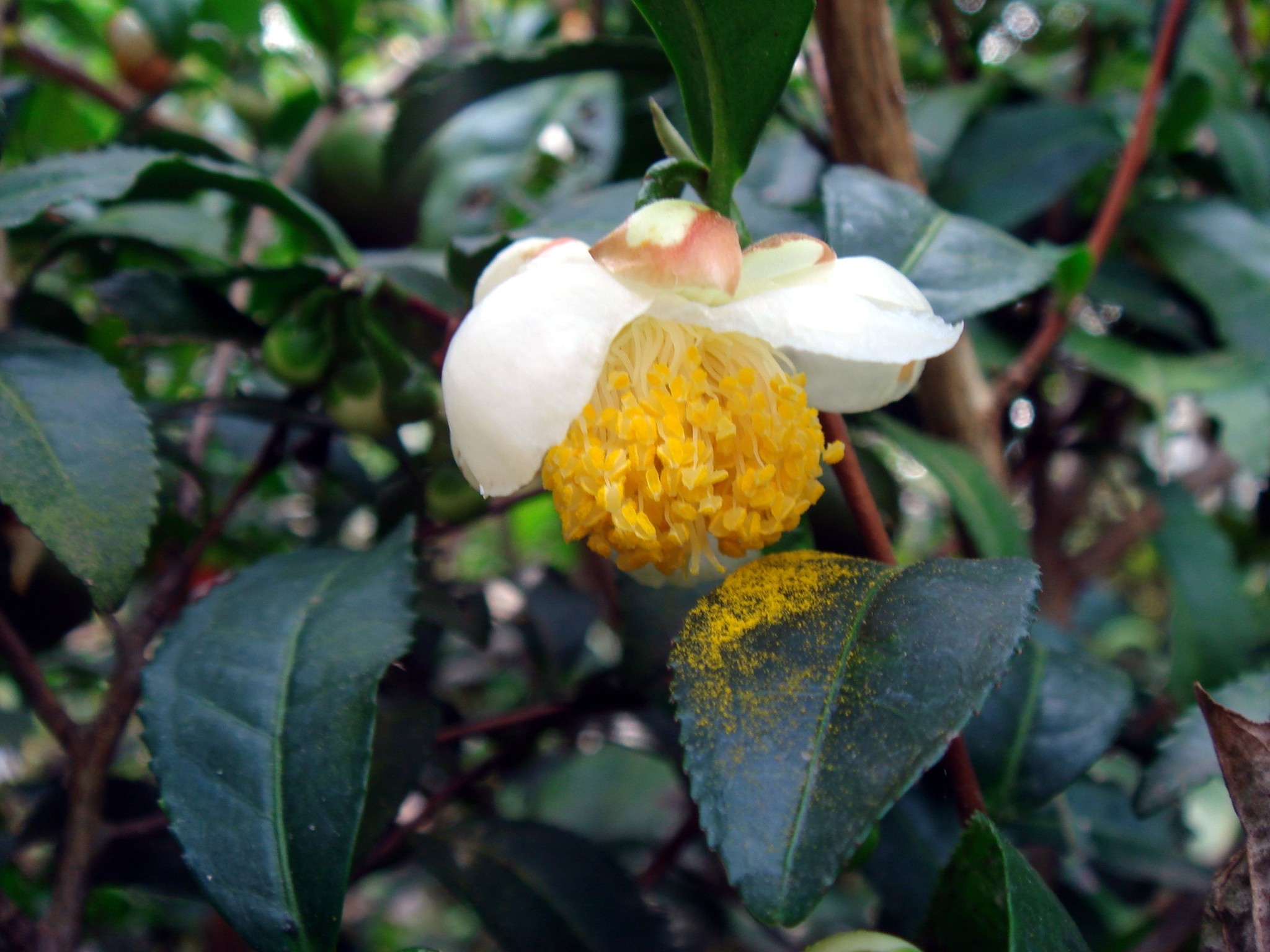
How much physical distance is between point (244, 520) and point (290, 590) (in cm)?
63

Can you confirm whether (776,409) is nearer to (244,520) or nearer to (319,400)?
(319,400)

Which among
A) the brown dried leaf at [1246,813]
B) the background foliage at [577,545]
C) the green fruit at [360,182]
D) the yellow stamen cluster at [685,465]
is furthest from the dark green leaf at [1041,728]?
the green fruit at [360,182]

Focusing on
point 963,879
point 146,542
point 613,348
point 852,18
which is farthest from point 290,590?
point 852,18

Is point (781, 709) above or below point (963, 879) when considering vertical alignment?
above

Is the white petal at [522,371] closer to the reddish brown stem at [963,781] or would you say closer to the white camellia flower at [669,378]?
the white camellia flower at [669,378]

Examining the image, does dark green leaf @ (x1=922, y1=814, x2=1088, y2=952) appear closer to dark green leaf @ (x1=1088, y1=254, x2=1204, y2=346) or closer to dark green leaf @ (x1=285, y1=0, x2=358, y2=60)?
dark green leaf @ (x1=1088, y1=254, x2=1204, y2=346)

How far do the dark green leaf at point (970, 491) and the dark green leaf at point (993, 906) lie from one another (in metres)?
0.23

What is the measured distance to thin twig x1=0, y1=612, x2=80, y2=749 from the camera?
0.51 metres

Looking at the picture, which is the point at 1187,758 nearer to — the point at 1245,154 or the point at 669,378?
the point at 669,378

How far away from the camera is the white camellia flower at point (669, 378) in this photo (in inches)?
12.9

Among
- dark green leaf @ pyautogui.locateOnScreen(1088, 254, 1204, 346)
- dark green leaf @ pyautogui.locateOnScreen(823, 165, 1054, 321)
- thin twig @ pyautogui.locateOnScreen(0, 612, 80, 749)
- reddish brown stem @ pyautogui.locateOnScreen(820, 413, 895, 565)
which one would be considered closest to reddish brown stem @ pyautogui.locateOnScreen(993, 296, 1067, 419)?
dark green leaf @ pyautogui.locateOnScreen(1088, 254, 1204, 346)

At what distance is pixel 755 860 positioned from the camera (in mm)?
279

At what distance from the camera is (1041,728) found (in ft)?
1.64

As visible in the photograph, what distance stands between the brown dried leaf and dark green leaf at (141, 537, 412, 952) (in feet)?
1.12
